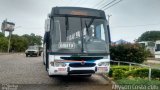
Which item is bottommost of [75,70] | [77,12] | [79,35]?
[75,70]

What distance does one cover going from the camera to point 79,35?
15.4 meters

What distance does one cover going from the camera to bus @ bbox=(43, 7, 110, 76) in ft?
48.6

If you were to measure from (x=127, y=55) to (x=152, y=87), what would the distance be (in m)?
16.2

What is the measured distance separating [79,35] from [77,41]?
33 cm

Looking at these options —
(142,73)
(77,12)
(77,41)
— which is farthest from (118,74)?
(77,12)

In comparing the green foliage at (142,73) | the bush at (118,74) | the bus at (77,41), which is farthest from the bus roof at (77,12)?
the green foliage at (142,73)

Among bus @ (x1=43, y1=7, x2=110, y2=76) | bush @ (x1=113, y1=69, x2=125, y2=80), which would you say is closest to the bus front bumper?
bus @ (x1=43, y1=7, x2=110, y2=76)

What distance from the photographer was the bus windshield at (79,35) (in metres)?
15.0

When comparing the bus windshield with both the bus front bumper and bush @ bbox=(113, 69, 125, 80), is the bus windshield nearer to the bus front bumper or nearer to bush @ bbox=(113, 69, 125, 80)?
the bus front bumper

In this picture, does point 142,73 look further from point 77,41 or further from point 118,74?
point 77,41

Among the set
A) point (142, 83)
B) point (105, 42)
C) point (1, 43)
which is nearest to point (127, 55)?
point (105, 42)

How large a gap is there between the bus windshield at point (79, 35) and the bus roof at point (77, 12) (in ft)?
0.62

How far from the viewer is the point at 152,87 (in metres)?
12.6

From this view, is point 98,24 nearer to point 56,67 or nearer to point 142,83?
point 56,67
